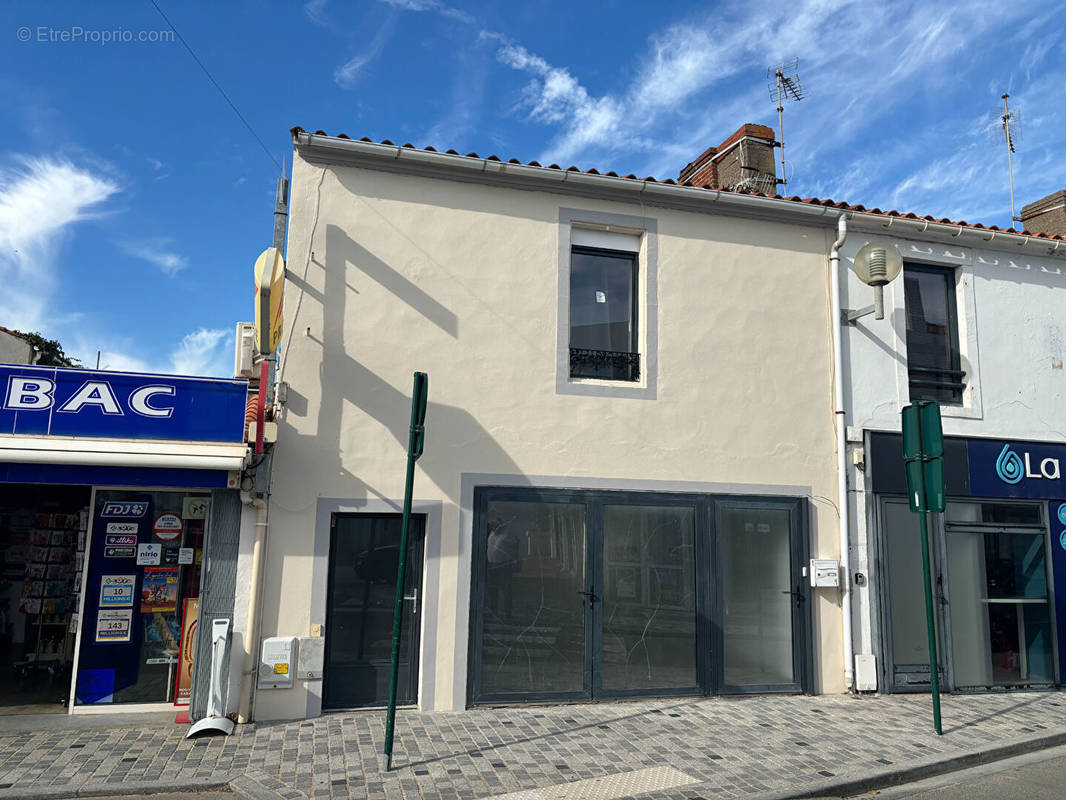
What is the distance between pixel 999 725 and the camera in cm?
754

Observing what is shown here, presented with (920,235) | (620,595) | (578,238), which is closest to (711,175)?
(920,235)

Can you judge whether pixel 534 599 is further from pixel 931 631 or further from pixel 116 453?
pixel 116 453

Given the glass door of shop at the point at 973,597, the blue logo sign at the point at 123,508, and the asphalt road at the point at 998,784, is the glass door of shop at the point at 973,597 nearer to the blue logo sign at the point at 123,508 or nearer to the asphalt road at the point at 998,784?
the asphalt road at the point at 998,784

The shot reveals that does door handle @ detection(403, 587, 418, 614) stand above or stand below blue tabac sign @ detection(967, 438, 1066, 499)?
below

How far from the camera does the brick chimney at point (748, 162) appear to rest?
11.0 meters

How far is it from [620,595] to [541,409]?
2.13 meters

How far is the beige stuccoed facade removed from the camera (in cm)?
762

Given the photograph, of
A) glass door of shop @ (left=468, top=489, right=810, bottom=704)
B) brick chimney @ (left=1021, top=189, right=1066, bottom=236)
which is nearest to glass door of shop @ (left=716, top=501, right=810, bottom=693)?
glass door of shop @ (left=468, top=489, right=810, bottom=704)

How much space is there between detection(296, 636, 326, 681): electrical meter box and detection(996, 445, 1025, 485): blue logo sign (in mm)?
8033

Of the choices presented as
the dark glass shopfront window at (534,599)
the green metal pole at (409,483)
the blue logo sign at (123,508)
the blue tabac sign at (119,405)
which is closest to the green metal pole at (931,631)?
the dark glass shopfront window at (534,599)

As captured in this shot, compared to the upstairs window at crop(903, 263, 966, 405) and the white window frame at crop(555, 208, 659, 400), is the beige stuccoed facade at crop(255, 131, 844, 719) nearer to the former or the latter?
the white window frame at crop(555, 208, 659, 400)

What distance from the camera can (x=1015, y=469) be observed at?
953 centimetres

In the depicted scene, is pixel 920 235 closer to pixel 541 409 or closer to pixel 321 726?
pixel 541 409

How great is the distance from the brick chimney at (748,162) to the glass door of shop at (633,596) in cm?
473
